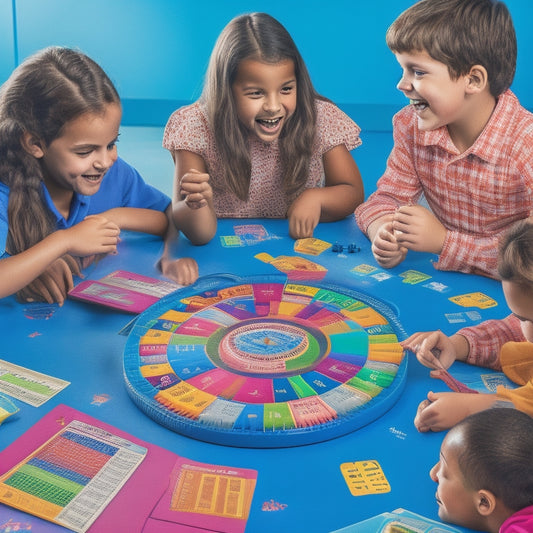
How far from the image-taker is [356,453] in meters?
1.35

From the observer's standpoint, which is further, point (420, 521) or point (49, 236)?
point (49, 236)

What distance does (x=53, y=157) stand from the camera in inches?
81.1

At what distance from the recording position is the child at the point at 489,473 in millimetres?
1112

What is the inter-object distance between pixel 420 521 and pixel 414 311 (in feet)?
2.56

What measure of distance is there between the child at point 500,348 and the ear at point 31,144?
120 cm

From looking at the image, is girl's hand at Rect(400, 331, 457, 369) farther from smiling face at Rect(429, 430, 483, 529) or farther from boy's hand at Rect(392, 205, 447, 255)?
boy's hand at Rect(392, 205, 447, 255)

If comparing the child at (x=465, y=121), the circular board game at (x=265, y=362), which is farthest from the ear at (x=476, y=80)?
the circular board game at (x=265, y=362)

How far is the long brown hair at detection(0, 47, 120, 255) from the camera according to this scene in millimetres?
2004

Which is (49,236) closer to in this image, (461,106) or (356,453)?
(356,453)

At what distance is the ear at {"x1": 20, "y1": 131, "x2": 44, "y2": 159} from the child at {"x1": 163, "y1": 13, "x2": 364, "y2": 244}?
45 centimetres

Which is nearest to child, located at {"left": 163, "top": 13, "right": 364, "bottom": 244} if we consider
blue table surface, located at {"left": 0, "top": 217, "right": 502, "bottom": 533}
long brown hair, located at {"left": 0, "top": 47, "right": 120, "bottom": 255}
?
blue table surface, located at {"left": 0, "top": 217, "right": 502, "bottom": 533}

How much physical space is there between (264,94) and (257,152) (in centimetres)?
33

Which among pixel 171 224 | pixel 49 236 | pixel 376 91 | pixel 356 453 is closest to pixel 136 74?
pixel 376 91

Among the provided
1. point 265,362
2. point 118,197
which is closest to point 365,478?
point 265,362
